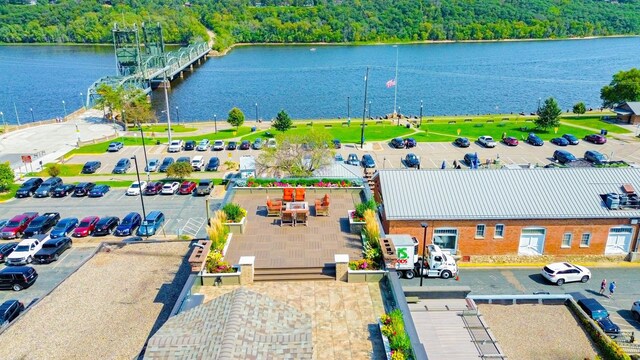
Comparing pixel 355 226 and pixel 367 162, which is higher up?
pixel 355 226

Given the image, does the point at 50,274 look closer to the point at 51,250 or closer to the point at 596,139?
the point at 51,250

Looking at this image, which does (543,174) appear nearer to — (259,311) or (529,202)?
(529,202)

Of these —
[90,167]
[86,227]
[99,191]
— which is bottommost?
[90,167]

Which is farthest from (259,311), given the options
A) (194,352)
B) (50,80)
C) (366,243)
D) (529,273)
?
(50,80)

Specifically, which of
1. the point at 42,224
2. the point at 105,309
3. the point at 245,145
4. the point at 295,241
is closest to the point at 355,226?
the point at 295,241

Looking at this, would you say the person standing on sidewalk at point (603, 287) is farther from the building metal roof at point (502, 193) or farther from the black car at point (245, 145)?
the black car at point (245, 145)

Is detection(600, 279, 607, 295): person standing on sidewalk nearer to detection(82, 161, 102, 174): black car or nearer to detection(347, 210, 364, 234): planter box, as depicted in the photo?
detection(347, 210, 364, 234): planter box

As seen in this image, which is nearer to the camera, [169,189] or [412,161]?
[169,189]

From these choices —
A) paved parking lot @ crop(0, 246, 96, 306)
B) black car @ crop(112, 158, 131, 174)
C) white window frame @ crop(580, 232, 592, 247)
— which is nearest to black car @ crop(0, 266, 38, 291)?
paved parking lot @ crop(0, 246, 96, 306)
